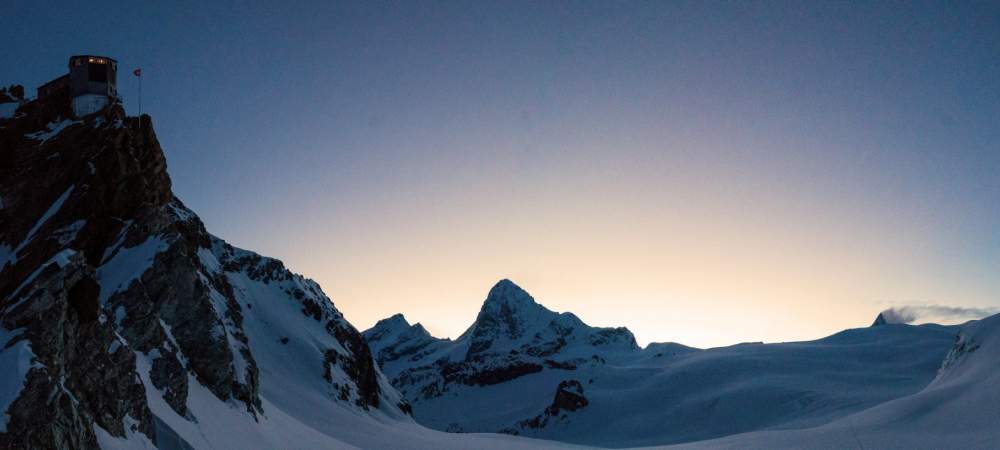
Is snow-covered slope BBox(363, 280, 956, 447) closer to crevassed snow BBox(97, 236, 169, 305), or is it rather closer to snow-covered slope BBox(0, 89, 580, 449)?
snow-covered slope BBox(0, 89, 580, 449)

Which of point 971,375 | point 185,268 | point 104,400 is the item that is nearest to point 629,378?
point 971,375

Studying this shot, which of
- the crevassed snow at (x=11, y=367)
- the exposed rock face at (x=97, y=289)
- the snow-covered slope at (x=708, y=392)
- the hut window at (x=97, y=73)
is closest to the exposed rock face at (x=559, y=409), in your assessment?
the snow-covered slope at (x=708, y=392)

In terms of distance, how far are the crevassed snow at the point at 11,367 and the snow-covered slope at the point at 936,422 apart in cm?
4110

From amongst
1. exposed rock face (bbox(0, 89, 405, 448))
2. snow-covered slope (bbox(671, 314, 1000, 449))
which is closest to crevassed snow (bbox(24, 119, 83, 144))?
exposed rock face (bbox(0, 89, 405, 448))

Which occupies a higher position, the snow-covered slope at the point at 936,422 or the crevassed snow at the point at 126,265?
the crevassed snow at the point at 126,265

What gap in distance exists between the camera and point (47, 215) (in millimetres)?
36969

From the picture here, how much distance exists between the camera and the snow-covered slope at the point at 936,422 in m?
39.4

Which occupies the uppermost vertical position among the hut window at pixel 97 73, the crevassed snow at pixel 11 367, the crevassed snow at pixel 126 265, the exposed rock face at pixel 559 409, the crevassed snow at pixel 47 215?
the hut window at pixel 97 73

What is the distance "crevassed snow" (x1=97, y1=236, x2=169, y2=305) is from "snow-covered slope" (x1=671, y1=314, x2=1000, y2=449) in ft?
140

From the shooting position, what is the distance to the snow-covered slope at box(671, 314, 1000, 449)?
1550 inches

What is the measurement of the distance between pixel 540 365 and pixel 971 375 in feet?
413

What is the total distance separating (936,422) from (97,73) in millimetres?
56804

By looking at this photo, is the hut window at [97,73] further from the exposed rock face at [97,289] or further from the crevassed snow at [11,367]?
the crevassed snow at [11,367]

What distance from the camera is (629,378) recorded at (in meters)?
135
